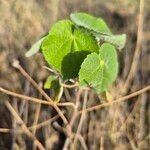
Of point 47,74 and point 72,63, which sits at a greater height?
point 72,63

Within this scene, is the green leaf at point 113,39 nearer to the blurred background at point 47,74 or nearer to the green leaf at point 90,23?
the green leaf at point 90,23

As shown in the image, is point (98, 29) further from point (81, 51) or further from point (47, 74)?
point (47, 74)

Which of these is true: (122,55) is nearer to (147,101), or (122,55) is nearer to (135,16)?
(147,101)

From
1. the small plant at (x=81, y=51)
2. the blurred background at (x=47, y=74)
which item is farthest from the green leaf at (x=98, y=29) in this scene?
the blurred background at (x=47, y=74)

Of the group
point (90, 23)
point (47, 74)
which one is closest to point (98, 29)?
point (90, 23)

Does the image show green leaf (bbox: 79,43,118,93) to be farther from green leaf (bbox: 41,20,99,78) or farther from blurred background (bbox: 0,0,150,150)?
blurred background (bbox: 0,0,150,150)

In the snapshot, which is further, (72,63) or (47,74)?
(47,74)

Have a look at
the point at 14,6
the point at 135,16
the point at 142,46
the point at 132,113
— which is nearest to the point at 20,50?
the point at 14,6

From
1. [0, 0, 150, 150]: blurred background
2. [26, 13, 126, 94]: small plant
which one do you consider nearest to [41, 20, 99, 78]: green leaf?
[26, 13, 126, 94]: small plant
